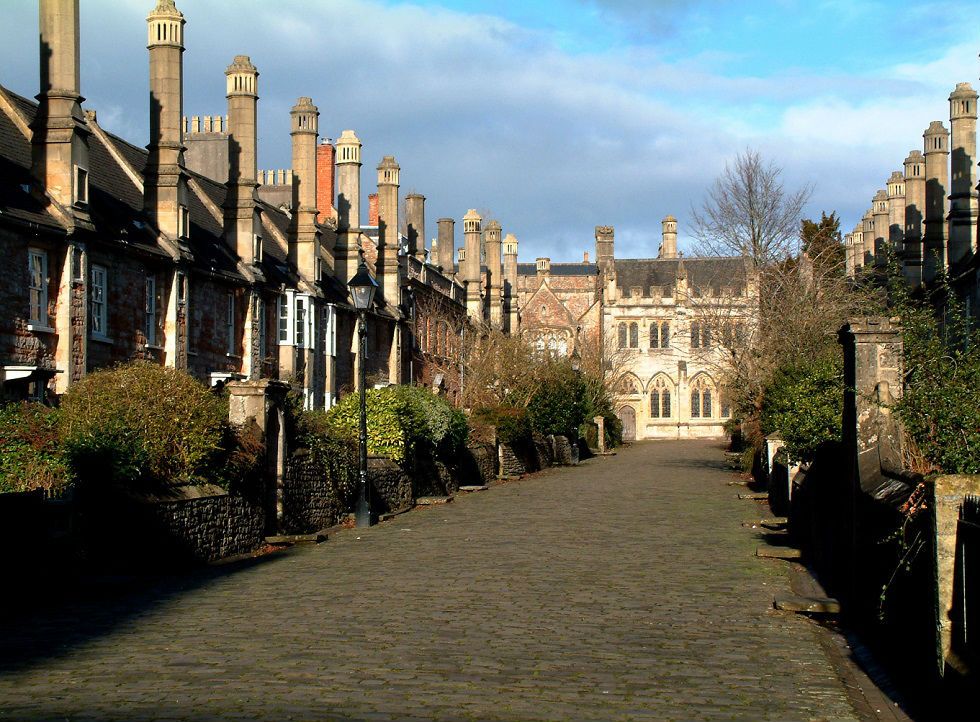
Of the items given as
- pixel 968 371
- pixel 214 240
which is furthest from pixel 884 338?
pixel 214 240

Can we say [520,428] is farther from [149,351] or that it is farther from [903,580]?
[903,580]

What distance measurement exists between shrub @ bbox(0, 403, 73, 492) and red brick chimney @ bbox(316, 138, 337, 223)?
44.1 metres

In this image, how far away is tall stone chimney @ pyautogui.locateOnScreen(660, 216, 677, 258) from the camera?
11100cm

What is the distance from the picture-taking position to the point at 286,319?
1606 inches

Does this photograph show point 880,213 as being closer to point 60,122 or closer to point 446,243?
point 446,243

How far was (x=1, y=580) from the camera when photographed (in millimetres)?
13125

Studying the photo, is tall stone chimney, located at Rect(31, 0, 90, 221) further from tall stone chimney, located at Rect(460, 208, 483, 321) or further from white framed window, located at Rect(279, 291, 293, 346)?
tall stone chimney, located at Rect(460, 208, 483, 321)

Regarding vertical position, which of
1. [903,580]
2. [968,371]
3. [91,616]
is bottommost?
[91,616]

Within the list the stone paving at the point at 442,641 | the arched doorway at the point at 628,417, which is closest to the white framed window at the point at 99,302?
the stone paving at the point at 442,641

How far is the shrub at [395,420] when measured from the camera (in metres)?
27.3

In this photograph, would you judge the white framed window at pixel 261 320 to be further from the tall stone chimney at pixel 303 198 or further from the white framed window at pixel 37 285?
the white framed window at pixel 37 285

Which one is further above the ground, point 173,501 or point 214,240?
point 214,240

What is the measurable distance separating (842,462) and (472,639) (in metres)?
5.63

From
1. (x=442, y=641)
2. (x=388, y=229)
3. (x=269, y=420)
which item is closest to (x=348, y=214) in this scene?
(x=388, y=229)
